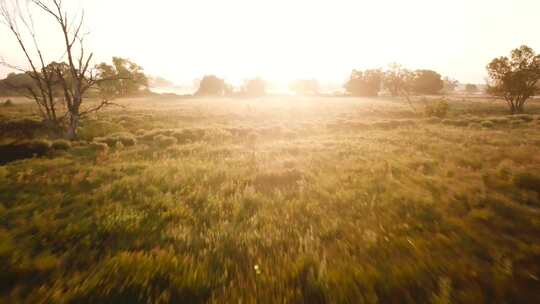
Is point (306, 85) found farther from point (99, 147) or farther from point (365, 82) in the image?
point (99, 147)

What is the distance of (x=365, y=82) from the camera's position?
3957 inches

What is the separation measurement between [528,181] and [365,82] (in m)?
107

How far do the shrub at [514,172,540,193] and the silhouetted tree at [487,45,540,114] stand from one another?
40415 mm

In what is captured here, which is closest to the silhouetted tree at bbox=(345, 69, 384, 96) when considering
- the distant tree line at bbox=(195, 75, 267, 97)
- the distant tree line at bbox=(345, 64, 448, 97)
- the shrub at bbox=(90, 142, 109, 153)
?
the distant tree line at bbox=(345, 64, 448, 97)

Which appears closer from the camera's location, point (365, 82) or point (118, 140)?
point (118, 140)

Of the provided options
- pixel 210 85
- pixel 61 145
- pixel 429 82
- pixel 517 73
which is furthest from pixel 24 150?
pixel 429 82

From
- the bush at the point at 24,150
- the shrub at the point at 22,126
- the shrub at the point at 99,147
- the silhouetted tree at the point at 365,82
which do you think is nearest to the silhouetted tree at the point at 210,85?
the silhouetted tree at the point at 365,82

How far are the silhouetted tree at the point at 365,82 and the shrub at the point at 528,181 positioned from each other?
10497 cm

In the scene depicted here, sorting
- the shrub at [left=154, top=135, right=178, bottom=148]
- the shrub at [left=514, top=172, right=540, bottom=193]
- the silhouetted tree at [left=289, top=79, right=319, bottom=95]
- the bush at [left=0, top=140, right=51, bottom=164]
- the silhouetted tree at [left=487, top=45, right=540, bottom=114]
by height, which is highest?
the silhouetted tree at [left=289, top=79, right=319, bottom=95]

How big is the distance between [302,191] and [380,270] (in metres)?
2.70

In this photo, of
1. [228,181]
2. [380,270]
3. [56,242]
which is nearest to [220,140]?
[228,181]

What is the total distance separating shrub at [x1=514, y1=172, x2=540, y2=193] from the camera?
5270mm

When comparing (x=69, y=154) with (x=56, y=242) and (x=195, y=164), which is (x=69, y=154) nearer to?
(x=195, y=164)

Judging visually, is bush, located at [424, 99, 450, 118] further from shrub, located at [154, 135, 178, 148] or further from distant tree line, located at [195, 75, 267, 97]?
distant tree line, located at [195, 75, 267, 97]
